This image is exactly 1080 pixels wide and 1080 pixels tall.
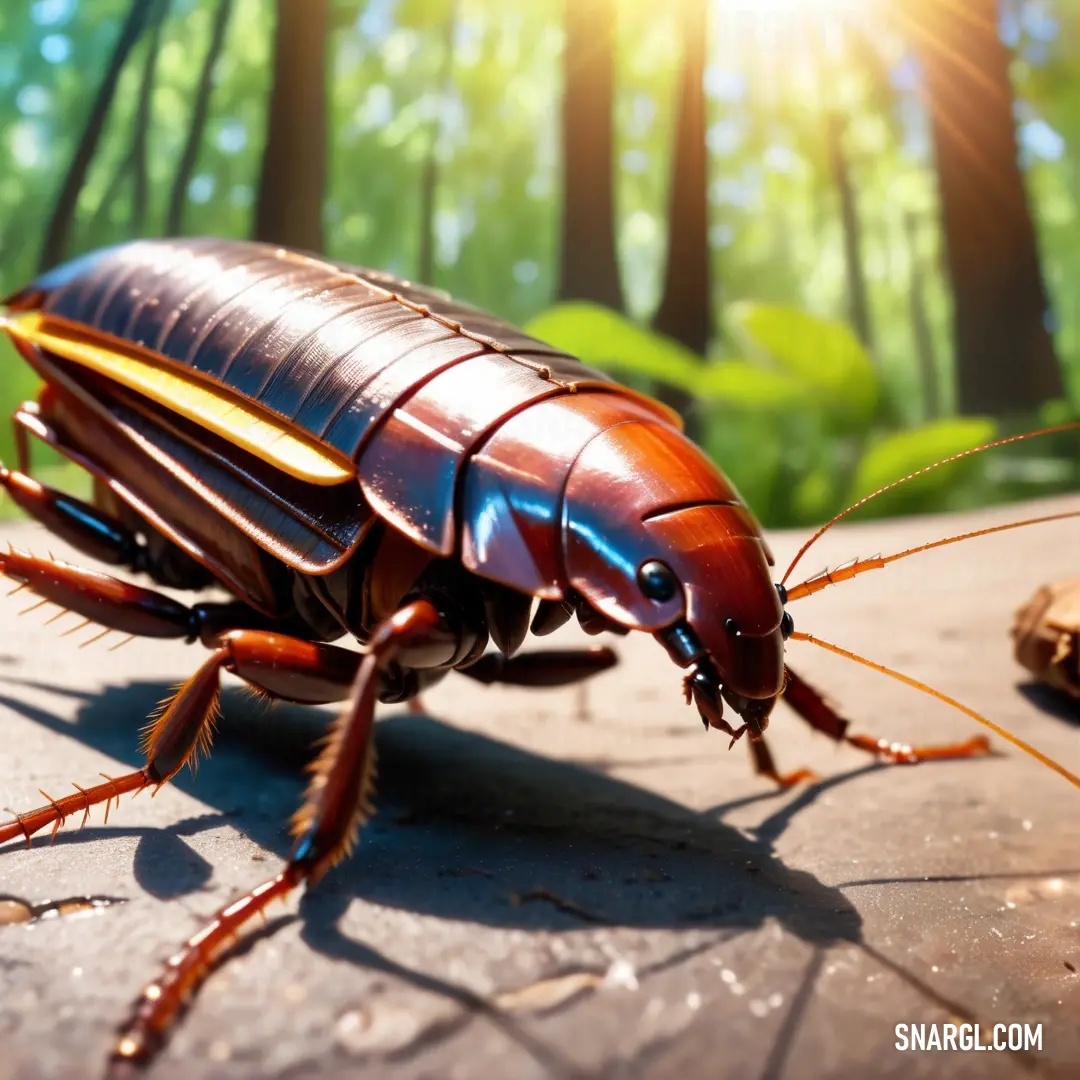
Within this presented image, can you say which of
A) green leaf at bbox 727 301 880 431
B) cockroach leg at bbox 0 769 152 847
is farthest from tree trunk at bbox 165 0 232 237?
cockroach leg at bbox 0 769 152 847

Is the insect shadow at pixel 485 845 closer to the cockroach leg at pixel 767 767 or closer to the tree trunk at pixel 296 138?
the cockroach leg at pixel 767 767

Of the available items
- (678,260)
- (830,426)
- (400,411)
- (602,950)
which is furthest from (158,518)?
(678,260)

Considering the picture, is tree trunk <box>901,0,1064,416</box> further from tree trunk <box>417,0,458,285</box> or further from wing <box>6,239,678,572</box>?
tree trunk <box>417,0,458,285</box>

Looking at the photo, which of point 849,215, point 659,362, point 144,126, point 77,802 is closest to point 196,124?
point 144,126

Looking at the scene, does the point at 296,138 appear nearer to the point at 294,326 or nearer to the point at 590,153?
the point at 590,153

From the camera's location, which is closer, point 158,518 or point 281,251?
point 158,518

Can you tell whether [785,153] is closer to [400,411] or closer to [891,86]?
[891,86]
